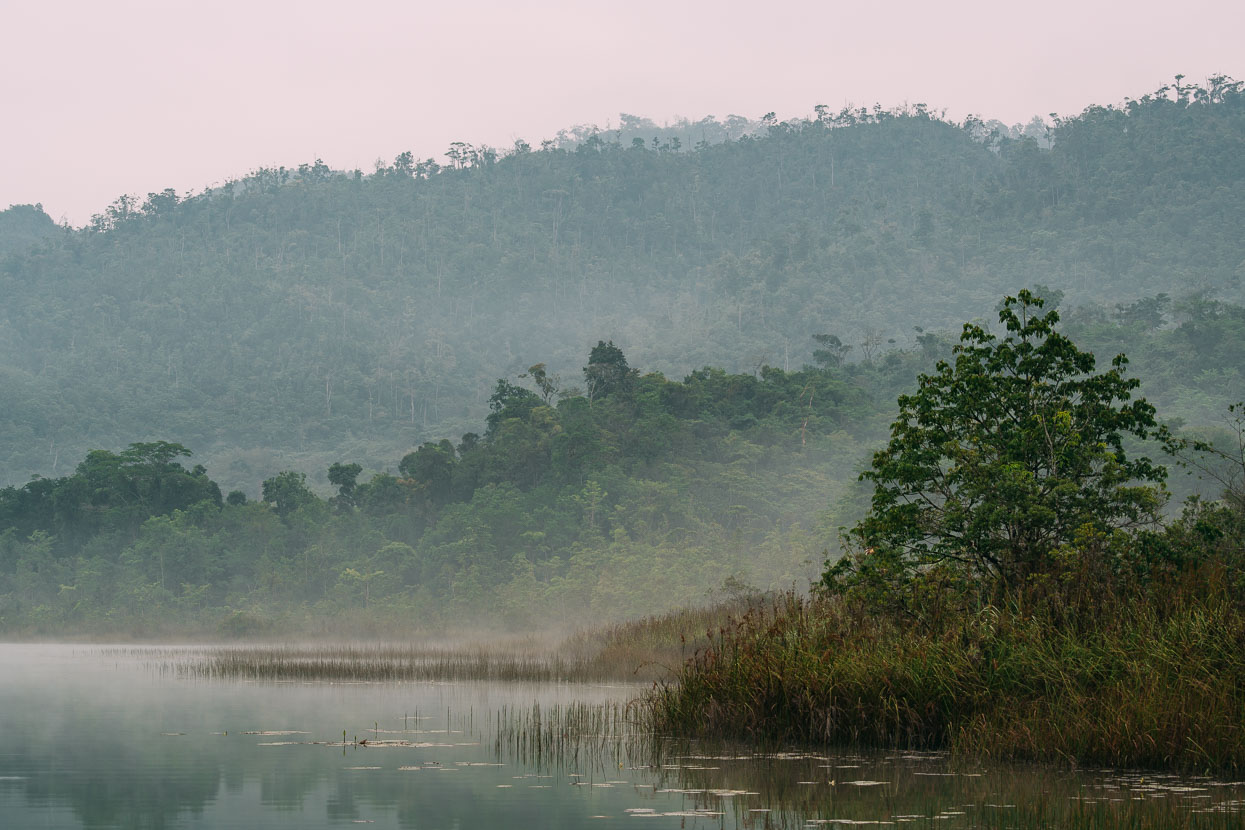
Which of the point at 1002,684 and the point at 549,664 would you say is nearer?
the point at 1002,684

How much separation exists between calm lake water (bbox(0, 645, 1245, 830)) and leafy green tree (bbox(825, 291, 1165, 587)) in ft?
14.6

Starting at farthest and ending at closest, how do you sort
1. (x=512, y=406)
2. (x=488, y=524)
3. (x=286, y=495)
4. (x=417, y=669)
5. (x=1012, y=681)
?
(x=512, y=406) < (x=286, y=495) < (x=488, y=524) < (x=417, y=669) < (x=1012, y=681)

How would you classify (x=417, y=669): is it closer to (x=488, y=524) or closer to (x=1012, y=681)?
(x=1012, y=681)

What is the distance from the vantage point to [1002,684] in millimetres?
13875

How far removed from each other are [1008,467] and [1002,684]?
427 centimetres

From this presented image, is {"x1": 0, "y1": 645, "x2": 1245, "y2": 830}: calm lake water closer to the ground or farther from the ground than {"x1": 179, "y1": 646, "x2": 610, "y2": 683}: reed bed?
closer to the ground

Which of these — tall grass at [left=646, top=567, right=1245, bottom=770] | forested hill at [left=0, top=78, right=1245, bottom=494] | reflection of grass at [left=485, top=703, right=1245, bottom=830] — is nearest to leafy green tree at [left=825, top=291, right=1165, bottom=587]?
tall grass at [left=646, top=567, right=1245, bottom=770]

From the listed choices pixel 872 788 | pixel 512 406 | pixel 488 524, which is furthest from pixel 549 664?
pixel 512 406

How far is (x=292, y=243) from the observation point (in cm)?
18025

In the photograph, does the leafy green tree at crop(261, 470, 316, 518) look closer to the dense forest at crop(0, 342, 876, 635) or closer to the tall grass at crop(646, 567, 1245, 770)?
the dense forest at crop(0, 342, 876, 635)

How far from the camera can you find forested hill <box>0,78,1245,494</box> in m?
142

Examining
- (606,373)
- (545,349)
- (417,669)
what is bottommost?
(417,669)

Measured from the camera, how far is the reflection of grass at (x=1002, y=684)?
12258 mm

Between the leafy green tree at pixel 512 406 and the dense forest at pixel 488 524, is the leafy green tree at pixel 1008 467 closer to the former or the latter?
the dense forest at pixel 488 524
